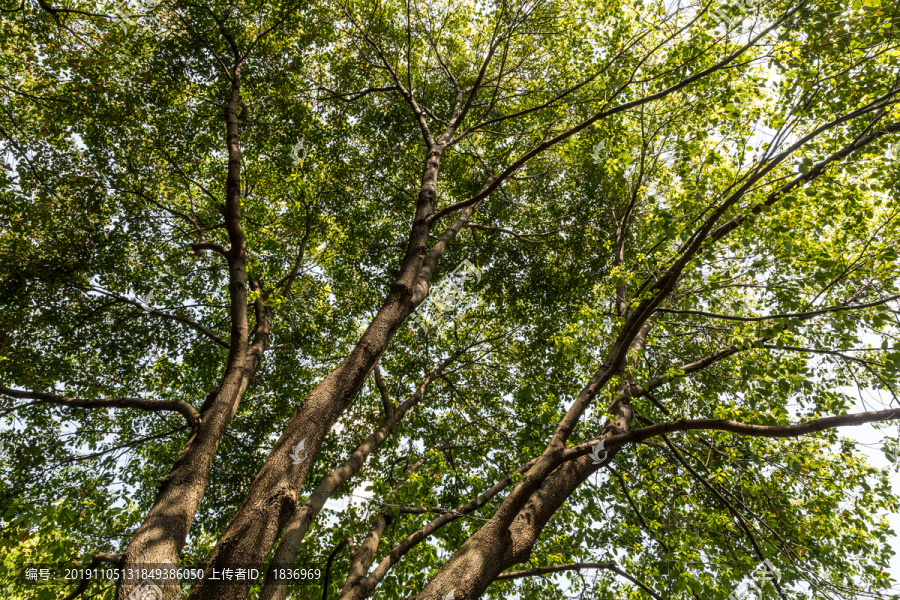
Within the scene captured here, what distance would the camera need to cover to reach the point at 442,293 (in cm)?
1009

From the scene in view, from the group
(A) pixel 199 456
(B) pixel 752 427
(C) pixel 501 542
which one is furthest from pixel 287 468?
(B) pixel 752 427

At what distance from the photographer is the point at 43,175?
7668 millimetres

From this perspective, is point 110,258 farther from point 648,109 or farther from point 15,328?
point 648,109

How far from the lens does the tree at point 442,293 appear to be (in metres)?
4.87

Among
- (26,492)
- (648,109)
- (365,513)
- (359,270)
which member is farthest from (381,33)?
(26,492)

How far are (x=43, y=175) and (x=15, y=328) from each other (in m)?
2.71

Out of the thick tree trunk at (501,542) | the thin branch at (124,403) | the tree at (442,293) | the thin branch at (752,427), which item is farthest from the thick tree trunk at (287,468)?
the thin branch at (752,427)

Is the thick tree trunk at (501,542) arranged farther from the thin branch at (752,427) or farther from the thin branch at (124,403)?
the thin branch at (124,403)

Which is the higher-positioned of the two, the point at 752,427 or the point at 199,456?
the point at 752,427

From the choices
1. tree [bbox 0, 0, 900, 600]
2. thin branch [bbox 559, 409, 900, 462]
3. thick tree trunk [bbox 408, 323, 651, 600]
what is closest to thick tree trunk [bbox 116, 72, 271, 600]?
tree [bbox 0, 0, 900, 600]

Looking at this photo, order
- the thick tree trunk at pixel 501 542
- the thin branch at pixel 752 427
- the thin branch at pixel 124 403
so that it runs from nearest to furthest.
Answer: the thin branch at pixel 752 427, the thick tree trunk at pixel 501 542, the thin branch at pixel 124 403

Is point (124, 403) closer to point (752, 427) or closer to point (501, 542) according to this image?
point (501, 542)

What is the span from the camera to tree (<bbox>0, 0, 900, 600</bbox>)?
487 centimetres

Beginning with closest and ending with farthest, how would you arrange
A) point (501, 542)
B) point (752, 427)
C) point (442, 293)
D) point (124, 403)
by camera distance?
1. point (752, 427)
2. point (501, 542)
3. point (124, 403)
4. point (442, 293)
